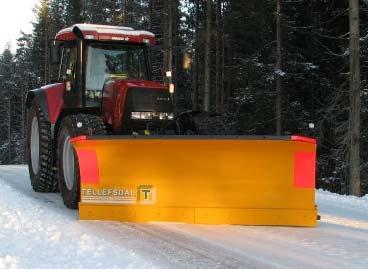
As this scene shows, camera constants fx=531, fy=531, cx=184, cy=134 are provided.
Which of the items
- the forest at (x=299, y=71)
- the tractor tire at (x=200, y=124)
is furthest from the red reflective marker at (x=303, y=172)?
the forest at (x=299, y=71)

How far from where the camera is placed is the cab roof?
8.66 metres

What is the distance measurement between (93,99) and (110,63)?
0.69m

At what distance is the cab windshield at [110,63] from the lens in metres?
8.80

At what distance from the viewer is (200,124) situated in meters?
8.27

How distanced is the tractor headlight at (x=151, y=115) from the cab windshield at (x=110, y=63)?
1.05 m

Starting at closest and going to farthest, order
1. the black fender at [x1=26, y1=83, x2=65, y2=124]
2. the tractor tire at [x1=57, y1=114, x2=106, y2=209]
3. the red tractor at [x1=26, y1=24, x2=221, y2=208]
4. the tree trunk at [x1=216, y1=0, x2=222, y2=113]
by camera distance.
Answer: the tractor tire at [x1=57, y1=114, x2=106, y2=209]
the red tractor at [x1=26, y1=24, x2=221, y2=208]
the black fender at [x1=26, y1=83, x2=65, y2=124]
the tree trunk at [x1=216, y1=0, x2=222, y2=113]

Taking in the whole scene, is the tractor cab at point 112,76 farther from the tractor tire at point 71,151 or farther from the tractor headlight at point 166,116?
the tractor tire at point 71,151

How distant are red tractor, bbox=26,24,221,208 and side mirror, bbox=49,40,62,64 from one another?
0.06 feet

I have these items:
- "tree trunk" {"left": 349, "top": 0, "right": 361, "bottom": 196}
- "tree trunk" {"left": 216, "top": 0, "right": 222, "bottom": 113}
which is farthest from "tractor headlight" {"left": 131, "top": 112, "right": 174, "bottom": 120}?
"tree trunk" {"left": 216, "top": 0, "right": 222, "bottom": 113}

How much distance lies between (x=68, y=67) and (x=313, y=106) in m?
15.6

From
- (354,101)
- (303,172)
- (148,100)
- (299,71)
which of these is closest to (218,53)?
(299,71)

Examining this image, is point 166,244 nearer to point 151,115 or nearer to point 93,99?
point 151,115

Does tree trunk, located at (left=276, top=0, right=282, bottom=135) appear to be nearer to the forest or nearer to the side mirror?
the forest

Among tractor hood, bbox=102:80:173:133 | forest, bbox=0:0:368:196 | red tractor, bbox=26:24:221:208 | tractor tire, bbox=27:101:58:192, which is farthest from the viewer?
forest, bbox=0:0:368:196
